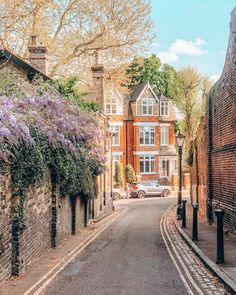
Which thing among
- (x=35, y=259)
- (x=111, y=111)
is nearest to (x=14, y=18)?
(x=35, y=259)

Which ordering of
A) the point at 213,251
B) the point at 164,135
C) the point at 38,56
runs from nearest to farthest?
→ the point at 213,251
the point at 38,56
the point at 164,135

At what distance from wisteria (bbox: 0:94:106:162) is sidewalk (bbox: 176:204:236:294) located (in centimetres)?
508

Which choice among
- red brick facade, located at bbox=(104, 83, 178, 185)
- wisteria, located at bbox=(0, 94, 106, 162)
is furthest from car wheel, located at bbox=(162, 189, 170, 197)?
wisteria, located at bbox=(0, 94, 106, 162)

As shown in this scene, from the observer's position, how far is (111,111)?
178 ft

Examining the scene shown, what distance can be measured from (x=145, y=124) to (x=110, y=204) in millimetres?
23647

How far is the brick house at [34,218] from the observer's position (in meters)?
9.80

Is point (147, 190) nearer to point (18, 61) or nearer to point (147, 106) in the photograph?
point (147, 106)

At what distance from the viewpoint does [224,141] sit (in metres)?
17.8

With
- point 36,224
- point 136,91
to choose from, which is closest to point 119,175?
point 136,91

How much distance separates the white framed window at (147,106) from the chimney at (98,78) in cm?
2483

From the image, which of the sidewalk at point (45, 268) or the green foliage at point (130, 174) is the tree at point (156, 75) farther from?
the sidewalk at point (45, 268)

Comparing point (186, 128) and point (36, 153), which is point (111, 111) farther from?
point (36, 153)

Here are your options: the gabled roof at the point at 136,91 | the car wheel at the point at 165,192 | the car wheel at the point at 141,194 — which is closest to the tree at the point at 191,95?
the gabled roof at the point at 136,91

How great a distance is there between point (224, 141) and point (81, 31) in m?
13.8
